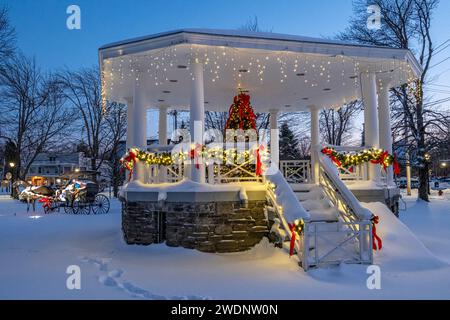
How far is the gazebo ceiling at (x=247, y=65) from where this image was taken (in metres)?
7.70

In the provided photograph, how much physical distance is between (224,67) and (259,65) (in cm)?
94

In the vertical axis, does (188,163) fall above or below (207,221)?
above

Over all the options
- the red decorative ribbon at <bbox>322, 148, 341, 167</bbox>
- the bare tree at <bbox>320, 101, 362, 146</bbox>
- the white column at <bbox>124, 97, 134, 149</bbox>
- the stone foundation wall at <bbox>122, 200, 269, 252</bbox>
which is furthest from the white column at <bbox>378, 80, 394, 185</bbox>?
the bare tree at <bbox>320, 101, 362, 146</bbox>

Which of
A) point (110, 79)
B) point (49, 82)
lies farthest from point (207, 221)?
point (49, 82)

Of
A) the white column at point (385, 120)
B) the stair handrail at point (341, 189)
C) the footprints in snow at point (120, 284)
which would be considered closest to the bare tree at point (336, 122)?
the white column at point (385, 120)

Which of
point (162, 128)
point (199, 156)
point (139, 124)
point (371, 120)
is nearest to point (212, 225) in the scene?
point (199, 156)

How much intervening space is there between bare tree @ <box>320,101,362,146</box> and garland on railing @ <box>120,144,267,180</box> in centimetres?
2044

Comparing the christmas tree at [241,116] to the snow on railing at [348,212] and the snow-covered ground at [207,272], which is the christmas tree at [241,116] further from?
the snow-covered ground at [207,272]

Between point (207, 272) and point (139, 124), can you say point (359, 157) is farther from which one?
point (139, 124)

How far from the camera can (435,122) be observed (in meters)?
20.4

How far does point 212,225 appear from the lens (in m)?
7.62

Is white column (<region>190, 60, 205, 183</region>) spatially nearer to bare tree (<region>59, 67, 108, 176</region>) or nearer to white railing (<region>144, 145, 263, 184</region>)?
white railing (<region>144, 145, 263, 184</region>)

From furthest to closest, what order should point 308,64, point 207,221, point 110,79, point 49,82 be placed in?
point 49,82, point 110,79, point 308,64, point 207,221
